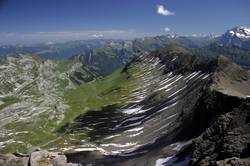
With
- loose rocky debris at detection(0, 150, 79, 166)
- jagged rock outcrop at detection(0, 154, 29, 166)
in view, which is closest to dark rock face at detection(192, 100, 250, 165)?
loose rocky debris at detection(0, 150, 79, 166)

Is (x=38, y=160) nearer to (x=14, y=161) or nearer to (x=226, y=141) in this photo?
(x=14, y=161)

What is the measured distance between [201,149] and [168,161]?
19.1 meters

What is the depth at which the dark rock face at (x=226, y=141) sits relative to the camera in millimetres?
65669

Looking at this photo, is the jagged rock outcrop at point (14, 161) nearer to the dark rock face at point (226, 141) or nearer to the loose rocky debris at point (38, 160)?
the loose rocky debris at point (38, 160)

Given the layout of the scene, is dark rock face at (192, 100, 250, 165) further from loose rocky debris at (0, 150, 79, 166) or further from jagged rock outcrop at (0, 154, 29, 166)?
jagged rock outcrop at (0, 154, 29, 166)

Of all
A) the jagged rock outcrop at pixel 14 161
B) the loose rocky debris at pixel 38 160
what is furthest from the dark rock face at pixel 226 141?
the jagged rock outcrop at pixel 14 161

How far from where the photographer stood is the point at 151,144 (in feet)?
416

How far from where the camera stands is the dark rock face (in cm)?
6567

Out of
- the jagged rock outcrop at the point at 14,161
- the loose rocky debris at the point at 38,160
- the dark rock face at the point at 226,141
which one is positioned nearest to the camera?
the loose rocky debris at the point at 38,160

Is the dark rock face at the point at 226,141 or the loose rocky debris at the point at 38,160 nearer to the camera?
the loose rocky debris at the point at 38,160

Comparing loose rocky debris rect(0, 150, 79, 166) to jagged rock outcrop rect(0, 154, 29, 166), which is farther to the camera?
jagged rock outcrop rect(0, 154, 29, 166)

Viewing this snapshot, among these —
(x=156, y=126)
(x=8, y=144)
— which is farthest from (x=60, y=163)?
(x=8, y=144)

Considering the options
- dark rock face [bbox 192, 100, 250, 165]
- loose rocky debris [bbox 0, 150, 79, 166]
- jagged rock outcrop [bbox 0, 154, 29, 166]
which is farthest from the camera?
dark rock face [bbox 192, 100, 250, 165]

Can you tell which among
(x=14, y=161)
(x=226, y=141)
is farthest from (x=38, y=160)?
(x=226, y=141)
